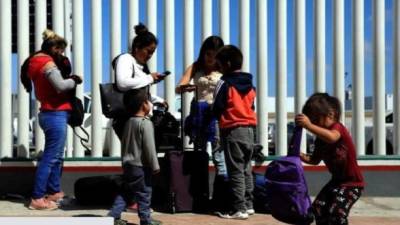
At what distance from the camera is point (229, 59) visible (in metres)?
6.09

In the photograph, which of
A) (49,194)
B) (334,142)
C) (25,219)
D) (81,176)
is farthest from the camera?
(81,176)

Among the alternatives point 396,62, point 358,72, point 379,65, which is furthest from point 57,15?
point 396,62

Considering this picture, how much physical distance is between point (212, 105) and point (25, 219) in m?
2.66

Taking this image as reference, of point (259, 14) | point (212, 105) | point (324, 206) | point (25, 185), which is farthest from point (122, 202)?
point (259, 14)

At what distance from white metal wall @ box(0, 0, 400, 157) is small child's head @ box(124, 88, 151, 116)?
194 centimetres

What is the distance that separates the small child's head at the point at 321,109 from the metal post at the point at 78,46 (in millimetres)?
3569

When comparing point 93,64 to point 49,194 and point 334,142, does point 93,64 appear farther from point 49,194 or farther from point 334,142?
point 334,142

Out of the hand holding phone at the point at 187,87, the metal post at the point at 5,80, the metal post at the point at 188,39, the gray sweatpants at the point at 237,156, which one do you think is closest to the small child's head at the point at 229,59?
the hand holding phone at the point at 187,87

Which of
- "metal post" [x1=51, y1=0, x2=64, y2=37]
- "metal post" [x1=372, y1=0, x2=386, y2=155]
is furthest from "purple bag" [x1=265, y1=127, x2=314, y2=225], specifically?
"metal post" [x1=51, y1=0, x2=64, y2=37]

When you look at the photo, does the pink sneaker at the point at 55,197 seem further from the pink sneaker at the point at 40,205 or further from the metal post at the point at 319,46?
the metal post at the point at 319,46

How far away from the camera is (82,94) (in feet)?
25.2

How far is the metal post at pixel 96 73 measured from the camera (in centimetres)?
758

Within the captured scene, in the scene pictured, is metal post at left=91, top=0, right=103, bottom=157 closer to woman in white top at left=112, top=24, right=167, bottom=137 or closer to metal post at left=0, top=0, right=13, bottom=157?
metal post at left=0, top=0, right=13, bottom=157

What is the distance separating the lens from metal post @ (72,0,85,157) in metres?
7.59
